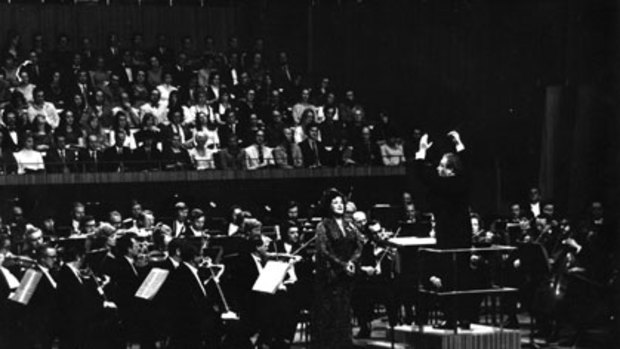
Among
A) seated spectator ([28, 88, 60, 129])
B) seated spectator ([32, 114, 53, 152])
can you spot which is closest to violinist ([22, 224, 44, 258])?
seated spectator ([32, 114, 53, 152])

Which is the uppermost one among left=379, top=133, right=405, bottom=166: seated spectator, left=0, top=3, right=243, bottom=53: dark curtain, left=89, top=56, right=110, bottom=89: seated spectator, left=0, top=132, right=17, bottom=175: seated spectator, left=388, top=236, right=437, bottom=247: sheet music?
left=0, top=3, right=243, bottom=53: dark curtain

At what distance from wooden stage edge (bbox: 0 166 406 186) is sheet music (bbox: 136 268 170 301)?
5.84 metres

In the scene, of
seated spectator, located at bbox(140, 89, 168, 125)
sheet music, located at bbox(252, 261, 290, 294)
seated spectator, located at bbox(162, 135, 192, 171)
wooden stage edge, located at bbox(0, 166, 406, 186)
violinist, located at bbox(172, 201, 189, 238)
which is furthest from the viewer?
seated spectator, located at bbox(140, 89, 168, 125)

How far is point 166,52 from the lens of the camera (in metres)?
21.0

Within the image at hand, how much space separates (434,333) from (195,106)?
8.80 metres

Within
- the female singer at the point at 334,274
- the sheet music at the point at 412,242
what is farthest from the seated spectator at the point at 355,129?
the female singer at the point at 334,274

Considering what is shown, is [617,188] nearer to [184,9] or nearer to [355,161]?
[355,161]

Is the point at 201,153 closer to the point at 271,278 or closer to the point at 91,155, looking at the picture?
the point at 91,155

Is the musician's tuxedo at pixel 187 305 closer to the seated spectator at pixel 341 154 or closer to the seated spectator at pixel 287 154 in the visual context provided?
the seated spectator at pixel 287 154

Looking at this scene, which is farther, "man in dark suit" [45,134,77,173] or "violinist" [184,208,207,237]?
"man in dark suit" [45,134,77,173]

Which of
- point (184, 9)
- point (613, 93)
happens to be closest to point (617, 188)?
point (613, 93)

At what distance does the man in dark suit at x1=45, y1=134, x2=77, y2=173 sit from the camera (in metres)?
17.9

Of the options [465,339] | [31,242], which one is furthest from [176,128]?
[465,339]

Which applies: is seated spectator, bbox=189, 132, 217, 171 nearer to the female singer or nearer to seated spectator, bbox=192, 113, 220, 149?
seated spectator, bbox=192, 113, 220, 149
